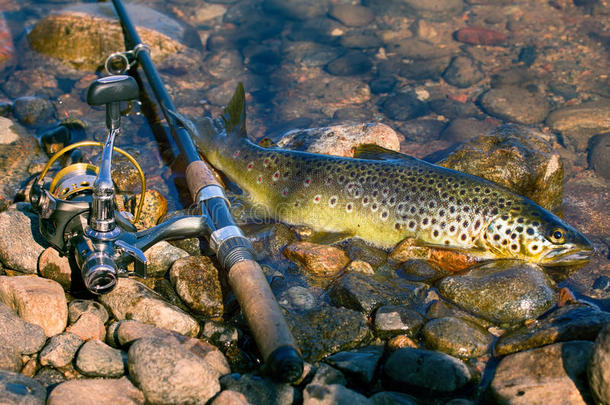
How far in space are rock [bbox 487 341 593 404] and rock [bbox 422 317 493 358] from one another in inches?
10.3

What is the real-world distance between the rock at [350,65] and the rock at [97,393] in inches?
251

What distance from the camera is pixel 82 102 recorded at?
7082mm

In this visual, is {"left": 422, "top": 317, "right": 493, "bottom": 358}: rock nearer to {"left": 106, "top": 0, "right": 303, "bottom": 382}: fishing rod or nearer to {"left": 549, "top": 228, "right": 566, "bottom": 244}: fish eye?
{"left": 549, "top": 228, "right": 566, "bottom": 244}: fish eye

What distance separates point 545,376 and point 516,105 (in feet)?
17.2

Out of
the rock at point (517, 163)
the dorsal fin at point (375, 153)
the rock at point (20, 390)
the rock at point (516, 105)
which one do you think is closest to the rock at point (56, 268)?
the rock at point (20, 390)

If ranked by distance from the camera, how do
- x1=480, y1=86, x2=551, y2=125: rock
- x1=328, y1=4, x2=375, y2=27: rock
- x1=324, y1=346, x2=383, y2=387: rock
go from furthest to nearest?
x1=328, y1=4, x2=375, y2=27: rock, x1=480, y1=86, x2=551, y2=125: rock, x1=324, y1=346, x2=383, y2=387: rock

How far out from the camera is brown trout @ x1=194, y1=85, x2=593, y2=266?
13.3 feet

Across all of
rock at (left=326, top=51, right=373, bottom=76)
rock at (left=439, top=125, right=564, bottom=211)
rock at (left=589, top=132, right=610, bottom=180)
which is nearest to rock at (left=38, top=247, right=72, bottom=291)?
rock at (left=439, top=125, right=564, bottom=211)

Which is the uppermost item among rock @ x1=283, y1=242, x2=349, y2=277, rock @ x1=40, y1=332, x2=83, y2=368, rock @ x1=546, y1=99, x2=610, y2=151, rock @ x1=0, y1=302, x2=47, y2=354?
rock @ x1=0, y1=302, x2=47, y2=354

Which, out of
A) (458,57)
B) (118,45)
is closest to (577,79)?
(458,57)

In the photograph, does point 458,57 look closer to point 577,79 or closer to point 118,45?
point 577,79

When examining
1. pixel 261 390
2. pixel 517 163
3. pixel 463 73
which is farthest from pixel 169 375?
pixel 463 73

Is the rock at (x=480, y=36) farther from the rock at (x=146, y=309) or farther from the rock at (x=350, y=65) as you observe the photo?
the rock at (x=146, y=309)

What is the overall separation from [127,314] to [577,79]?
24.7ft
